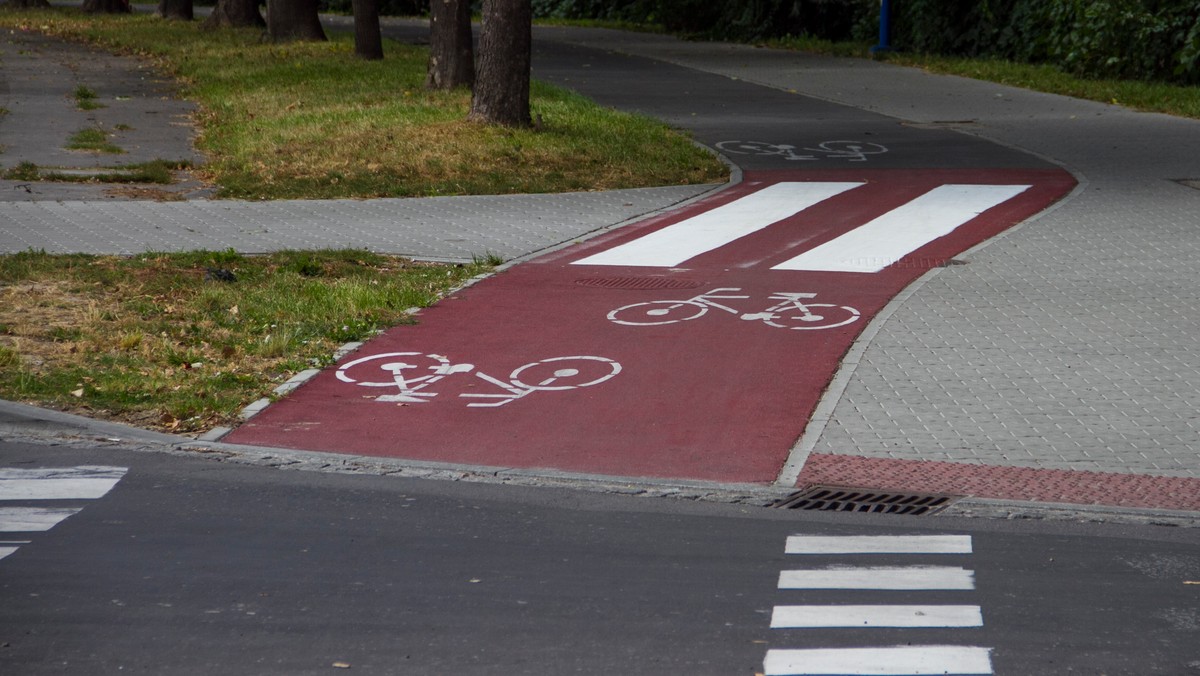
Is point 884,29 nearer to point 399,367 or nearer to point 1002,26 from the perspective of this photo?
point 1002,26

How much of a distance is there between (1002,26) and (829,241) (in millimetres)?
20516

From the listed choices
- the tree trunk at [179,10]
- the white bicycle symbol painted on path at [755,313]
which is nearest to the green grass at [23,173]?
the white bicycle symbol painted on path at [755,313]

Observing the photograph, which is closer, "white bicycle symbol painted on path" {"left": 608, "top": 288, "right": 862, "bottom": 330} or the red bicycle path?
the red bicycle path

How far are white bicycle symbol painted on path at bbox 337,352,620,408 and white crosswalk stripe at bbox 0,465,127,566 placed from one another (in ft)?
5.67

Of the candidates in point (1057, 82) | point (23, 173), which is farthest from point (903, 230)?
point (1057, 82)

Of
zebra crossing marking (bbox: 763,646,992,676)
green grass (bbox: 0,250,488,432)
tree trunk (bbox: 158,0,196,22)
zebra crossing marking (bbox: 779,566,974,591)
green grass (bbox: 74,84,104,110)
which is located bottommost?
green grass (bbox: 0,250,488,432)

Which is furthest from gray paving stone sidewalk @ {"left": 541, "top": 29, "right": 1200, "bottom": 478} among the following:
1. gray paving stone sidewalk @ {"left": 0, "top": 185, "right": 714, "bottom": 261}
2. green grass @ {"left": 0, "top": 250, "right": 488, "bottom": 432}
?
gray paving stone sidewalk @ {"left": 0, "top": 185, "right": 714, "bottom": 261}

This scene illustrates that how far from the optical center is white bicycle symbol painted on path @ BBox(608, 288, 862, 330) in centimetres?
976

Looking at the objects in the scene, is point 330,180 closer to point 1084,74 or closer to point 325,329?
point 325,329

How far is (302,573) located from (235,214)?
883cm

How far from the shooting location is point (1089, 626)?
522 centimetres

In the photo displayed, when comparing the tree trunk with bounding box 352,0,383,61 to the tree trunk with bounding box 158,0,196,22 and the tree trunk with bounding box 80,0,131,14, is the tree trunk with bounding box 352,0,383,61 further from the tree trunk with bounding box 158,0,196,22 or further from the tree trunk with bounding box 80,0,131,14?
the tree trunk with bounding box 80,0,131,14

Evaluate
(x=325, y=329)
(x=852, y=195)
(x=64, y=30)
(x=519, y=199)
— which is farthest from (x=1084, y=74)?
(x=64, y=30)

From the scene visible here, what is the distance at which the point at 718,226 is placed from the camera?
13.4m
